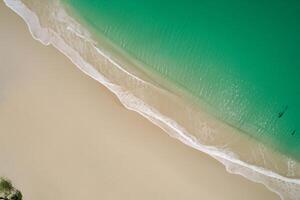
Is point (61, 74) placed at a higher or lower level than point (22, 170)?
higher

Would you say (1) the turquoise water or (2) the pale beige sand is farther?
(1) the turquoise water

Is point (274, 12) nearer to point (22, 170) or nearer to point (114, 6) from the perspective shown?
point (114, 6)

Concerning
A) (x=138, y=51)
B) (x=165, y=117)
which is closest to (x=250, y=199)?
Result: (x=165, y=117)

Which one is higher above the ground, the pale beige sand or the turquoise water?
the turquoise water

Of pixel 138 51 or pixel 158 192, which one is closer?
pixel 158 192

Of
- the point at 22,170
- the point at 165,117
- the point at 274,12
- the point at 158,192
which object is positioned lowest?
the point at 22,170

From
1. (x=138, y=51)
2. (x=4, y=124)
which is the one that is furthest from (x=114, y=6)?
(x=4, y=124)
